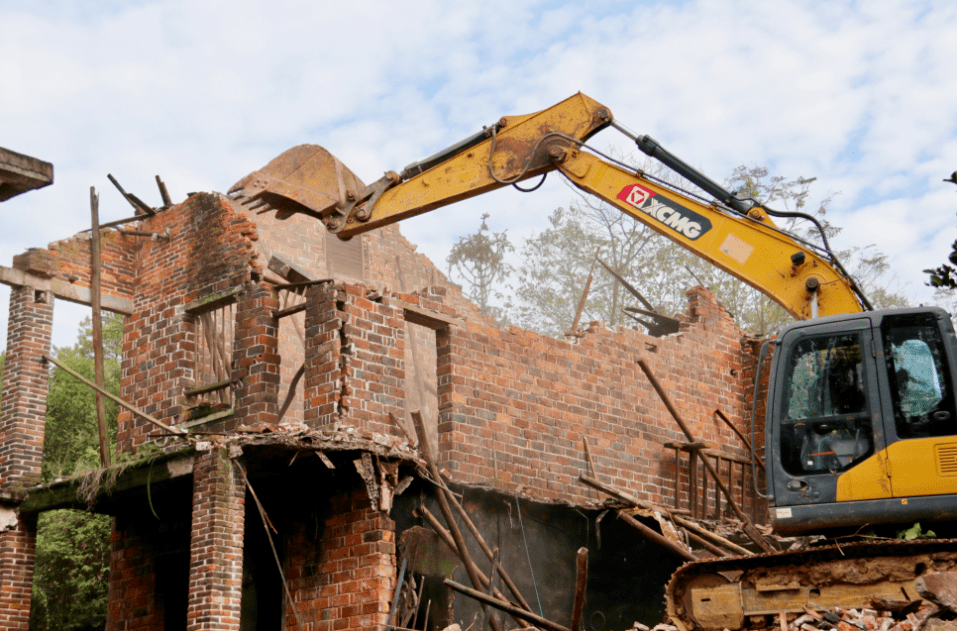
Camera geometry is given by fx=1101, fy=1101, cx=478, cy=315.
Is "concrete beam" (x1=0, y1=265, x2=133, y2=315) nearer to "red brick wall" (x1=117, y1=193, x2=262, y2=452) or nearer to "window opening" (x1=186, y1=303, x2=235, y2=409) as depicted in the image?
"red brick wall" (x1=117, y1=193, x2=262, y2=452)

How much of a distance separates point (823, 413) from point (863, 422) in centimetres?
30

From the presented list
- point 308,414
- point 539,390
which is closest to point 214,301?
point 308,414

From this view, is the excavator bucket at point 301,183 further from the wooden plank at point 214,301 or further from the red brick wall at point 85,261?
the red brick wall at point 85,261

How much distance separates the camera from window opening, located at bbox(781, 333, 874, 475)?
26.3 ft

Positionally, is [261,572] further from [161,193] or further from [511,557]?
[161,193]

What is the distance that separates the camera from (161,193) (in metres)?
15.4

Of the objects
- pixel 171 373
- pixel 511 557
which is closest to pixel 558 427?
pixel 511 557

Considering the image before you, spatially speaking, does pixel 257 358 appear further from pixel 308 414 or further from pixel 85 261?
pixel 85 261

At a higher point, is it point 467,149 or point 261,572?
point 467,149

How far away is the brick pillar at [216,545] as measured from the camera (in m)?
10.8

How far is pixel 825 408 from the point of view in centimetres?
817

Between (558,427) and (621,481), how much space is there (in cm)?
130

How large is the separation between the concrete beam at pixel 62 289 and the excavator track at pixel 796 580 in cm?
971

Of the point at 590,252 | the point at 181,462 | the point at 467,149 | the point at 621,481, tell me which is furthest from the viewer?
the point at 590,252
